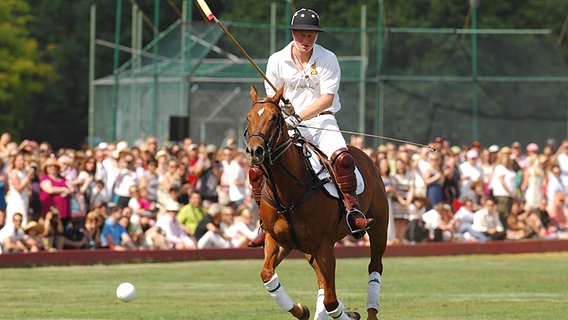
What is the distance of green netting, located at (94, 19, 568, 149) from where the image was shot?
30094mm

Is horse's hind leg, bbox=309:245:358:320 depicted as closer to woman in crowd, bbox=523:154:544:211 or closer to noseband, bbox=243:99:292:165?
noseband, bbox=243:99:292:165

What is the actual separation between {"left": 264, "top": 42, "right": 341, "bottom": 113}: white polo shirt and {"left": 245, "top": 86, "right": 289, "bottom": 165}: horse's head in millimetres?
982

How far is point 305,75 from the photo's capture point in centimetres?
1191

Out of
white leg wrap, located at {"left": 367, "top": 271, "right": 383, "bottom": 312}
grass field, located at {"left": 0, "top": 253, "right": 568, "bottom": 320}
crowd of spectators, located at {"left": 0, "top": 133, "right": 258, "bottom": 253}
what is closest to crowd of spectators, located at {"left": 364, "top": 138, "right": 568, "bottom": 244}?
grass field, located at {"left": 0, "top": 253, "right": 568, "bottom": 320}

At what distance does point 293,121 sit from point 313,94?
28.8 inches

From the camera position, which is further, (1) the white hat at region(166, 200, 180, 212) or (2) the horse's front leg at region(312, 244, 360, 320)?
(1) the white hat at region(166, 200, 180, 212)

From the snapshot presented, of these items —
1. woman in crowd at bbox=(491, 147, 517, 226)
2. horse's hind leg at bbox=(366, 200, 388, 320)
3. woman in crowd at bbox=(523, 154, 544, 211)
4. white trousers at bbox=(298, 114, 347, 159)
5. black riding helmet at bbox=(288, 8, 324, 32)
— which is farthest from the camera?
woman in crowd at bbox=(523, 154, 544, 211)

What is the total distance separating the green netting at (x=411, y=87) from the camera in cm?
3009

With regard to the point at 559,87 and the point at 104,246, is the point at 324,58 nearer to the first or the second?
the point at 104,246

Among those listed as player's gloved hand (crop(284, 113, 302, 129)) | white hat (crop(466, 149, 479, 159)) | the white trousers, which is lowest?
white hat (crop(466, 149, 479, 159))

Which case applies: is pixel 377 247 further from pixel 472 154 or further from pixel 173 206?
pixel 472 154

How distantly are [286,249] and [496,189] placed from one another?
1538 cm

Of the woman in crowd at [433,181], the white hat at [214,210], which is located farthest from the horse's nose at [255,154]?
the woman in crowd at [433,181]

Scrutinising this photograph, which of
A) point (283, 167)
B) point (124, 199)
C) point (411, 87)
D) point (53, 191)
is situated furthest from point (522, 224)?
point (283, 167)
